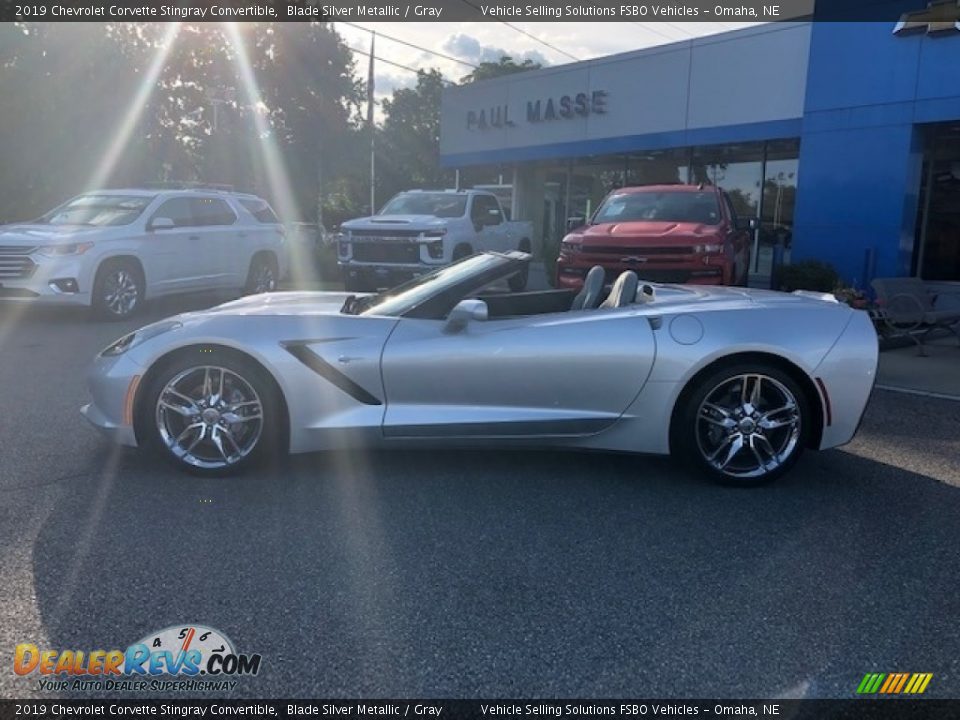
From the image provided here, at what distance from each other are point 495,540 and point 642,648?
40.4 inches

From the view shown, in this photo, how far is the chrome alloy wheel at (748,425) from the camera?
14.2 ft

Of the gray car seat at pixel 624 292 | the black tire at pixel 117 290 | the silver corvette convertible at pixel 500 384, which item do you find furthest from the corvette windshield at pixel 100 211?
the gray car seat at pixel 624 292

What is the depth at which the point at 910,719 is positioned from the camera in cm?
242

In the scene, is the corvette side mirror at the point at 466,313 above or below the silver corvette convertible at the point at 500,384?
above

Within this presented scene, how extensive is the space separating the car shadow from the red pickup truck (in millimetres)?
4686

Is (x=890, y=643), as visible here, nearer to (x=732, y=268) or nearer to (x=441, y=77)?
(x=732, y=268)

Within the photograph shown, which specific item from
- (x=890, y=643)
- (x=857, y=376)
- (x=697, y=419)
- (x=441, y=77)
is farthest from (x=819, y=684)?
(x=441, y=77)

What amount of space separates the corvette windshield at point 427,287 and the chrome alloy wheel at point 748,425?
59.5 inches

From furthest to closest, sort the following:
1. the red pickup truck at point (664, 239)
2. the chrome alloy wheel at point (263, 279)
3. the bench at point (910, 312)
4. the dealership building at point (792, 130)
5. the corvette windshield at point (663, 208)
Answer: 1. the chrome alloy wheel at point (263, 279)
2. the dealership building at point (792, 130)
3. the corvette windshield at point (663, 208)
4. the bench at point (910, 312)
5. the red pickup truck at point (664, 239)

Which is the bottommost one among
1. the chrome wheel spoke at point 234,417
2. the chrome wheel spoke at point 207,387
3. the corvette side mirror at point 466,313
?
the chrome wheel spoke at point 234,417

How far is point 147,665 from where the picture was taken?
262 cm

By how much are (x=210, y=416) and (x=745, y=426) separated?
290cm

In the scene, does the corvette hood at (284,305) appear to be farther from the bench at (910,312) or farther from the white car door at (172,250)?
the bench at (910,312)

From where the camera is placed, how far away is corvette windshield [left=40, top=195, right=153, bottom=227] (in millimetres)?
10602
